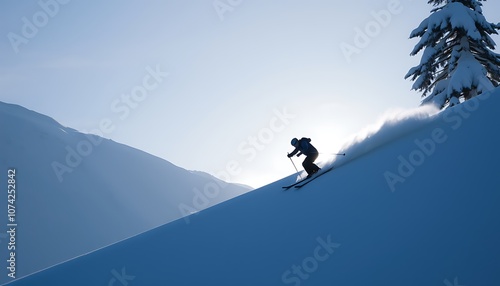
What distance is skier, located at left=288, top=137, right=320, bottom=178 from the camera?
289 inches

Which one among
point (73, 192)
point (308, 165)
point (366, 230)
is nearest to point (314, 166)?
point (308, 165)

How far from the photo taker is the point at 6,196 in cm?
9519

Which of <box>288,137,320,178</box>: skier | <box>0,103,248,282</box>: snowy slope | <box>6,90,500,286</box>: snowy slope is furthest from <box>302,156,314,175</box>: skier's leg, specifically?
<box>0,103,248,282</box>: snowy slope

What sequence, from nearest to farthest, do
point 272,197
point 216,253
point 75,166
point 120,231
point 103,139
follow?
point 216,253 < point 272,197 < point 120,231 < point 75,166 < point 103,139

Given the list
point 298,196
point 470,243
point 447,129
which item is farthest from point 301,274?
point 447,129

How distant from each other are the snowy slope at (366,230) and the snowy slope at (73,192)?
81975 millimetres

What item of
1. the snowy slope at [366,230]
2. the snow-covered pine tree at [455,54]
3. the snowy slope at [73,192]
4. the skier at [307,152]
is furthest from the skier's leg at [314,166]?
the snowy slope at [73,192]

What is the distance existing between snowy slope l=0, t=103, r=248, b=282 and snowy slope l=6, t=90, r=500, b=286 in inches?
3227

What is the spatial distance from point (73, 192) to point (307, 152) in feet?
375

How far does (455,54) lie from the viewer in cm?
1241

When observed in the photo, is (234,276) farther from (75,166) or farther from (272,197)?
(75,166)

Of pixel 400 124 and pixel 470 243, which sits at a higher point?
pixel 400 124

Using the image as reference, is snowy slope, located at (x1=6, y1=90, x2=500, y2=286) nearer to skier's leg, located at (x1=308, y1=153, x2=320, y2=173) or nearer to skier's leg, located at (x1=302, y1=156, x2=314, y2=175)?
skier's leg, located at (x1=308, y1=153, x2=320, y2=173)

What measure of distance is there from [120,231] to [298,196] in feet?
368
